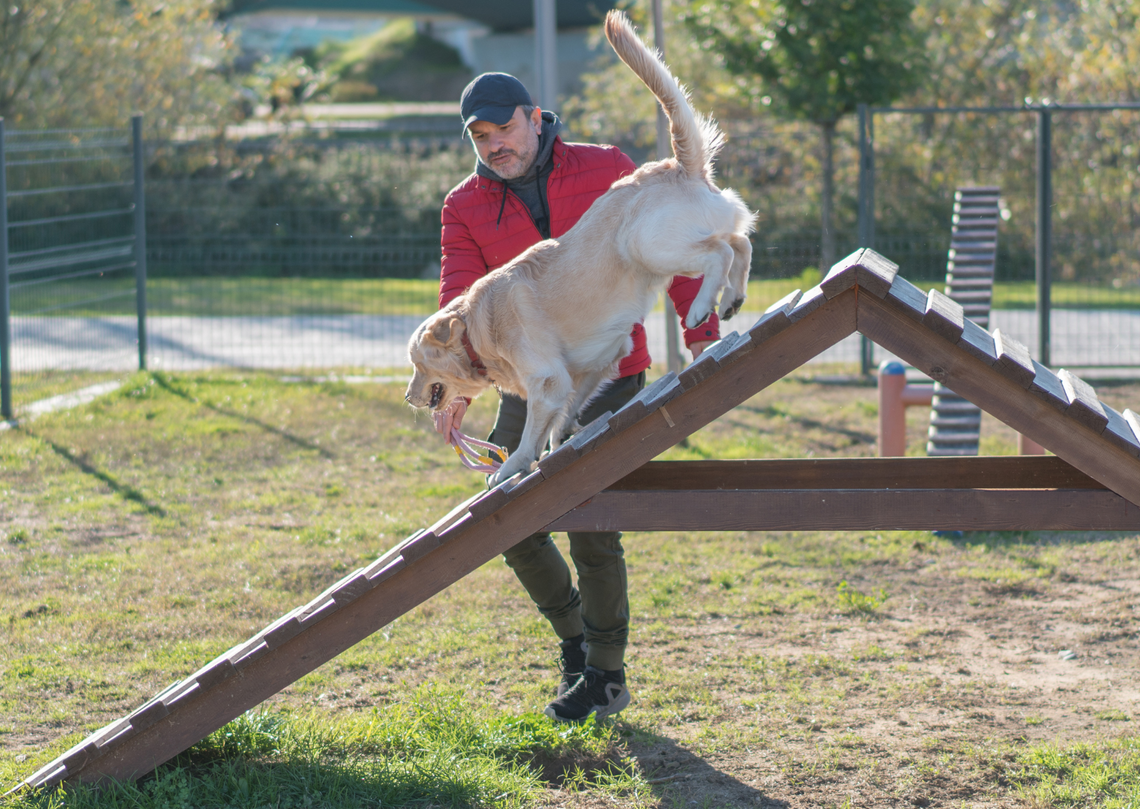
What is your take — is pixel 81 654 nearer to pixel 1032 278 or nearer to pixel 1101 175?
pixel 1032 278

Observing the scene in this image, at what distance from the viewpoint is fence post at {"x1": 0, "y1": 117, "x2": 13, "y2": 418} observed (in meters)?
9.10

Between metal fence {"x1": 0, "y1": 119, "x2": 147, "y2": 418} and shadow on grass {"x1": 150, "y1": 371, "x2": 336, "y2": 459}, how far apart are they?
2.44ft

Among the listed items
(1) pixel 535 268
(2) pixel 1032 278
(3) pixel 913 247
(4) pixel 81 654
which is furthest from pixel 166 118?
(1) pixel 535 268

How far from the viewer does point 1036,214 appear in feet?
45.6

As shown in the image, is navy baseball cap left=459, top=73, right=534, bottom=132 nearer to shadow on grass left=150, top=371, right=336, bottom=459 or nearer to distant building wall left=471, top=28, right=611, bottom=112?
shadow on grass left=150, top=371, right=336, bottom=459

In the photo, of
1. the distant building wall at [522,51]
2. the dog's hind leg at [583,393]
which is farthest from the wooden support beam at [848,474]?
the distant building wall at [522,51]

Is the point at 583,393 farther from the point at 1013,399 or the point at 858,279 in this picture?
the point at 1013,399

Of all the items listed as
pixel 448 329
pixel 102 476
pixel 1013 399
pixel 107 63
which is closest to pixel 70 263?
pixel 102 476

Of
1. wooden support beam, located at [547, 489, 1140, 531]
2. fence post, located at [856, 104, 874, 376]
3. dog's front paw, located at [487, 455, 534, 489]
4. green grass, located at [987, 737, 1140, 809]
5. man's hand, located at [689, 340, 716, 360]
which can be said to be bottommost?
green grass, located at [987, 737, 1140, 809]

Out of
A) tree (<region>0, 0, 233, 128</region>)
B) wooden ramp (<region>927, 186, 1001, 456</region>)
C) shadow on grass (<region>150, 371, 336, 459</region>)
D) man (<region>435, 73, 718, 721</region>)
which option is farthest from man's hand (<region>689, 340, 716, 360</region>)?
tree (<region>0, 0, 233, 128</region>)

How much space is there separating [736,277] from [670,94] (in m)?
0.69

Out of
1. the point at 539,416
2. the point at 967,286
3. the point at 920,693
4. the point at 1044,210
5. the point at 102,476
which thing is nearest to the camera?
the point at 539,416

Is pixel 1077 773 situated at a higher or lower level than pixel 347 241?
lower

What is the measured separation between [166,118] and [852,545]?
1749 centimetres
